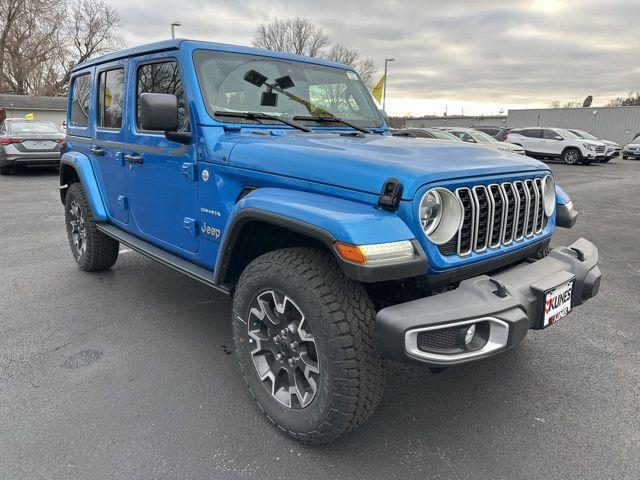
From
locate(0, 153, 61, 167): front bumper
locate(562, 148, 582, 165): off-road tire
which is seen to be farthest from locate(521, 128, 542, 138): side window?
locate(0, 153, 61, 167): front bumper

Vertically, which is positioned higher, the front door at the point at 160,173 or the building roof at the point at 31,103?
the building roof at the point at 31,103

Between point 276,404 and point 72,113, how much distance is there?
4161 mm

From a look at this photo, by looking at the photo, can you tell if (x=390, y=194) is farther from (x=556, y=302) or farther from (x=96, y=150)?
(x=96, y=150)

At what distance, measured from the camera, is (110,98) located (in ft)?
13.1

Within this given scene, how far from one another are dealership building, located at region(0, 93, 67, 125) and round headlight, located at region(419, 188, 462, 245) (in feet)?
123

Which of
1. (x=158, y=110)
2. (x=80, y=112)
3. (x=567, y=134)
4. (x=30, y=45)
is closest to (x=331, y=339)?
(x=158, y=110)

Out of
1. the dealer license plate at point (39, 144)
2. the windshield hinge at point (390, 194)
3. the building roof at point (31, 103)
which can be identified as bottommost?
the dealer license plate at point (39, 144)

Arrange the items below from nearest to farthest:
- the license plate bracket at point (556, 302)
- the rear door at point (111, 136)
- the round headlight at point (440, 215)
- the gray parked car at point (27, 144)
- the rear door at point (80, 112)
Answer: the round headlight at point (440, 215), the license plate bracket at point (556, 302), the rear door at point (111, 136), the rear door at point (80, 112), the gray parked car at point (27, 144)

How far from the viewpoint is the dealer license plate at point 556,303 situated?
87.6 inches

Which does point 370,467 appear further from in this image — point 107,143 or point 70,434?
point 107,143

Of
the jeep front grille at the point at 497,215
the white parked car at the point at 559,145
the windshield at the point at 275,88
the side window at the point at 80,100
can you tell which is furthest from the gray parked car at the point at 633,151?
the side window at the point at 80,100

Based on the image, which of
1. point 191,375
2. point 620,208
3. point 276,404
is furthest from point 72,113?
point 620,208

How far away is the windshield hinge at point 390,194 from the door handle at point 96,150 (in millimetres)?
3054

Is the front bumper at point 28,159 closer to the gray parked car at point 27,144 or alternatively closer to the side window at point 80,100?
the gray parked car at point 27,144
